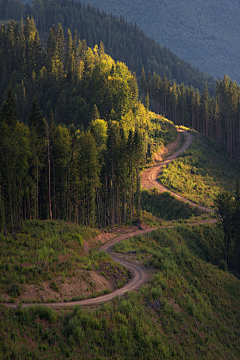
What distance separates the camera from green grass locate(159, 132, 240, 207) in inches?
3354

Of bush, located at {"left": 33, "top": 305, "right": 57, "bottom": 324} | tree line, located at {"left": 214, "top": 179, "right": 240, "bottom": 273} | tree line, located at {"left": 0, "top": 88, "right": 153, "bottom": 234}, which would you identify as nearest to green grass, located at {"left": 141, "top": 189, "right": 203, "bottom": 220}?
tree line, located at {"left": 0, "top": 88, "right": 153, "bottom": 234}

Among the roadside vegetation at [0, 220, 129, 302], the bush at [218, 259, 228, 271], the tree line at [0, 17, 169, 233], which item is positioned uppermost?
the tree line at [0, 17, 169, 233]

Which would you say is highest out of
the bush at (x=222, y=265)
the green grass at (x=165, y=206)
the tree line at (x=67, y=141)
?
the tree line at (x=67, y=141)

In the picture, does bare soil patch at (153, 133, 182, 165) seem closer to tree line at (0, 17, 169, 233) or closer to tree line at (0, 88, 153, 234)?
tree line at (0, 17, 169, 233)

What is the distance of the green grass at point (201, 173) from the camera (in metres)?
85.2

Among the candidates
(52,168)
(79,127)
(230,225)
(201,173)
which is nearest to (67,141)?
(52,168)

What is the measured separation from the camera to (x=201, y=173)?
317ft

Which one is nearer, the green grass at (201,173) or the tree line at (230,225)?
the tree line at (230,225)

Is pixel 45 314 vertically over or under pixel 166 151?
under

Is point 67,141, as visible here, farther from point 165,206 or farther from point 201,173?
point 201,173

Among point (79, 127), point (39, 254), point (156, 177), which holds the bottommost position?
point (156, 177)

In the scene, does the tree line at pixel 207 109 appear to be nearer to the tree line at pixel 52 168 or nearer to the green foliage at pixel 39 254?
the tree line at pixel 52 168

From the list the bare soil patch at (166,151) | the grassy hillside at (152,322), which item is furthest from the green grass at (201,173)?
the grassy hillside at (152,322)

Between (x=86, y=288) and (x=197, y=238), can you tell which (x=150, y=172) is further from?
(x=86, y=288)
